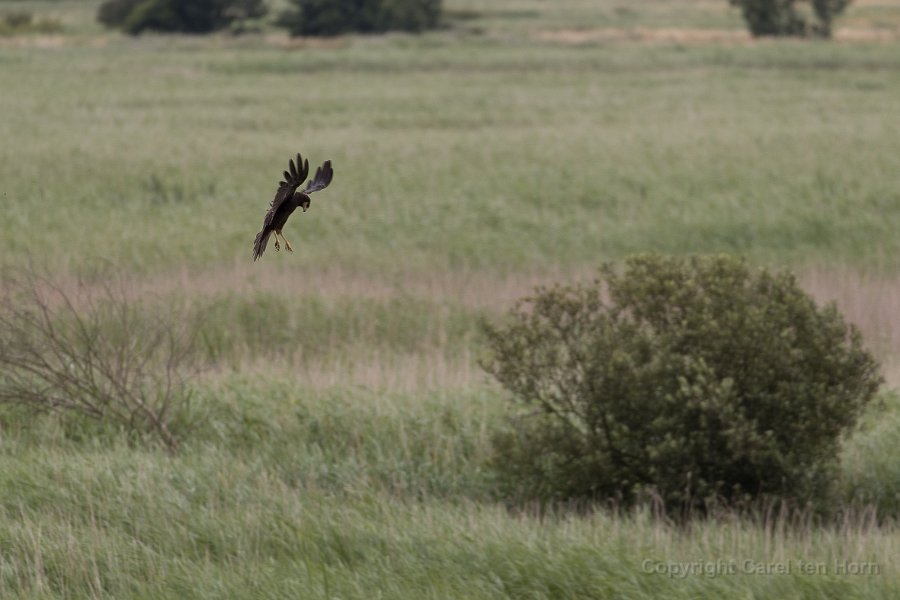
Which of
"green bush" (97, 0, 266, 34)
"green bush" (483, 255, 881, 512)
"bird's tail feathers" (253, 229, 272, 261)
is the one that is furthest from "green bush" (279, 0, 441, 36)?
"bird's tail feathers" (253, 229, 272, 261)

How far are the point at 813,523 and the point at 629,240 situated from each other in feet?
34.9

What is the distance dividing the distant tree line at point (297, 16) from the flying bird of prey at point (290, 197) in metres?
63.3

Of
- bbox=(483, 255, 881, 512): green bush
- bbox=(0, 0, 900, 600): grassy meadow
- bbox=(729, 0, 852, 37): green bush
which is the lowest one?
bbox=(0, 0, 900, 600): grassy meadow

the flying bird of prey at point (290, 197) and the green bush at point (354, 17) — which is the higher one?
the flying bird of prey at point (290, 197)

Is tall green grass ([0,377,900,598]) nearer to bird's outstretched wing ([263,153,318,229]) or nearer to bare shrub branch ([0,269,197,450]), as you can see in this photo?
bare shrub branch ([0,269,197,450])

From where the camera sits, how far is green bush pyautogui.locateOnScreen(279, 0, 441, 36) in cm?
6606

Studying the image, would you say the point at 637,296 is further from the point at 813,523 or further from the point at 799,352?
the point at 813,523

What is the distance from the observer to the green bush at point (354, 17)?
66062 mm

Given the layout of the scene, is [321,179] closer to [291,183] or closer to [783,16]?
[291,183]

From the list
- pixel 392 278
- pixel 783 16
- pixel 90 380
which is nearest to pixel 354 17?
pixel 783 16

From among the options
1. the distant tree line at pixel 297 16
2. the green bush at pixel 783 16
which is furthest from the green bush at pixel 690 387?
the green bush at pixel 783 16

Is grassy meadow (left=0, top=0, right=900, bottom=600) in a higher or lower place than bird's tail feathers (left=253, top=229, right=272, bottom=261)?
lower

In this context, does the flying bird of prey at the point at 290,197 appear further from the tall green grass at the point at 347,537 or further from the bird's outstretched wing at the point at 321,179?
the tall green grass at the point at 347,537

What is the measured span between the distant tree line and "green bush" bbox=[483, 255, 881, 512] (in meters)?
59.0
